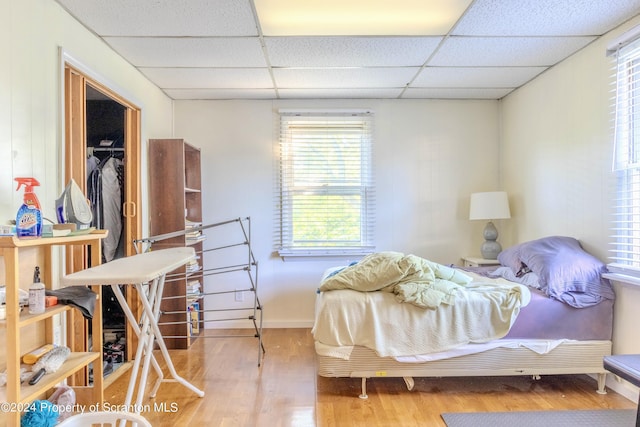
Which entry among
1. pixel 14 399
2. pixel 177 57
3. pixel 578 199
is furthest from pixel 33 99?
pixel 578 199

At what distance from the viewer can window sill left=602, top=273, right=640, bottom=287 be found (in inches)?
84.1

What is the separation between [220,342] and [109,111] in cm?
227

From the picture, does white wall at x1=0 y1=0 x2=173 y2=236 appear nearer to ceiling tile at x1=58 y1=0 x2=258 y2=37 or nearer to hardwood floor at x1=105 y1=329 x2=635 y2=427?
ceiling tile at x1=58 y1=0 x2=258 y2=37

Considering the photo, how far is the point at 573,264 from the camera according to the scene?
239 centimetres

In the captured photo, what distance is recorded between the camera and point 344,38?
247cm

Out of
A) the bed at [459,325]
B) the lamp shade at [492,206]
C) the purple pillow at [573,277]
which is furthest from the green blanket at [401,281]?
the lamp shade at [492,206]

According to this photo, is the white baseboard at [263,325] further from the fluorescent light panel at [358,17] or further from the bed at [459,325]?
the fluorescent light panel at [358,17]

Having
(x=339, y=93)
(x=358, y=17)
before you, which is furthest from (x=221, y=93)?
(x=358, y=17)

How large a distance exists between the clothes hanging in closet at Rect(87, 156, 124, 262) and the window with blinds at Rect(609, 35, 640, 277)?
3.60 meters

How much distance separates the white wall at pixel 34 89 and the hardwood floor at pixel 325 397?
138 cm

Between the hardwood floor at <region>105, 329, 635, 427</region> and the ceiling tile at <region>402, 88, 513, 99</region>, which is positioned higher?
the ceiling tile at <region>402, 88, 513, 99</region>

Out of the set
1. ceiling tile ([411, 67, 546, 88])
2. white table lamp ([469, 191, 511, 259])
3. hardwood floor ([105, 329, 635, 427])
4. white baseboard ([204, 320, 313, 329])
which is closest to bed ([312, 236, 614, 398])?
hardwood floor ([105, 329, 635, 427])

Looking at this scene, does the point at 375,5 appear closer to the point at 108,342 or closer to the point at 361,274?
the point at 361,274

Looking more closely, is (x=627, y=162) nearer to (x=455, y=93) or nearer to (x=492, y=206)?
(x=492, y=206)
